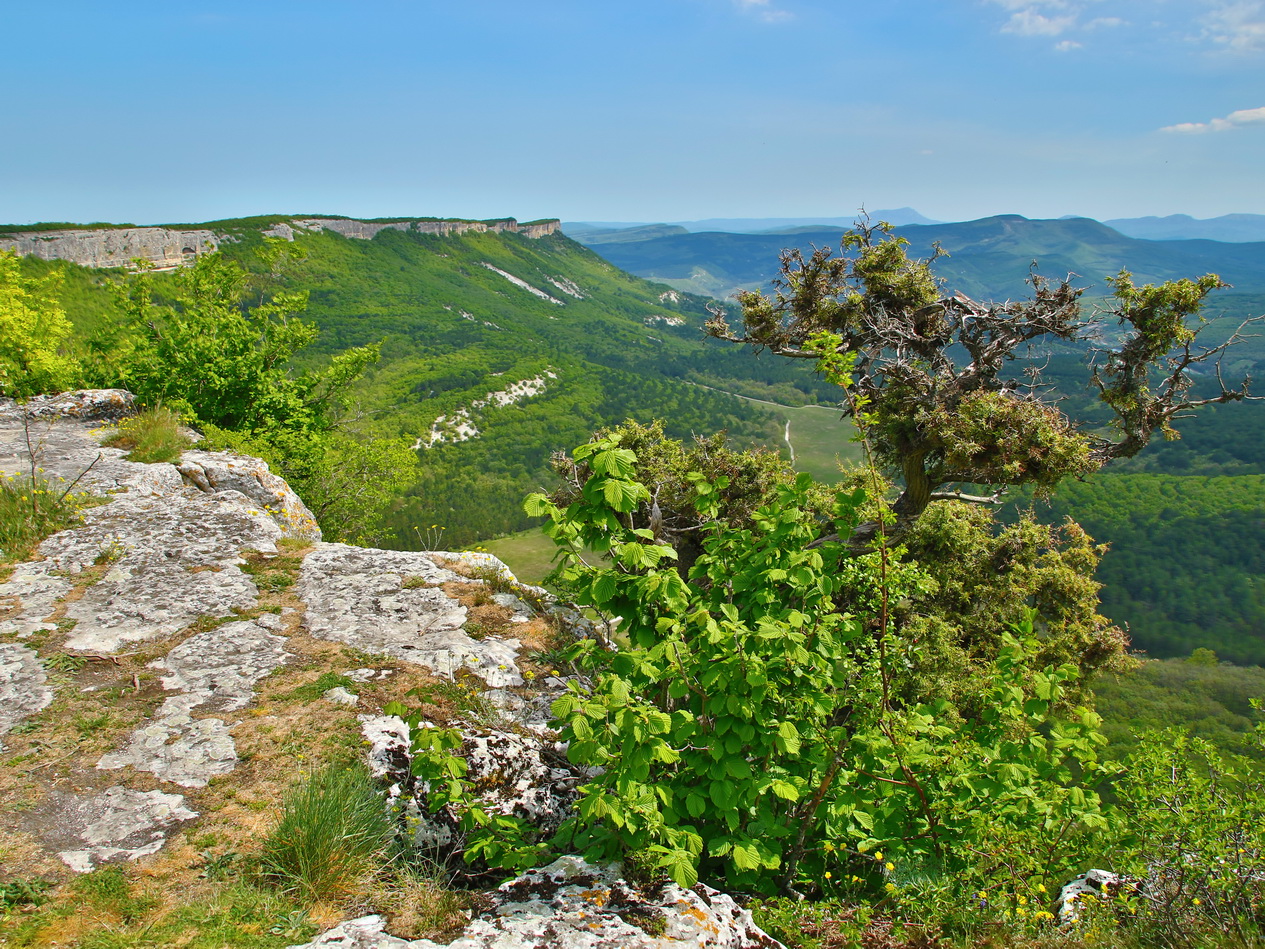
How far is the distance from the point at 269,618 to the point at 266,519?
3.28 metres

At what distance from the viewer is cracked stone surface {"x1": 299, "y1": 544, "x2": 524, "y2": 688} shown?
22.0 feet

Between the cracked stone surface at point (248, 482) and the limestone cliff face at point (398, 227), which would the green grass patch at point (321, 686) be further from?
the limestone cliff face at point (398, 227)

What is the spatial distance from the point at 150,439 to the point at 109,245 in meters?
86.0

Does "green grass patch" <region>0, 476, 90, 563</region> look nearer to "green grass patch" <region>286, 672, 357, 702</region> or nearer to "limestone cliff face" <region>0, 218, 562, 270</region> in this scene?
"green grass patch" <region>286, 672, 357, 702</region>

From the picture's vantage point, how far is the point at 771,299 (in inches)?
561

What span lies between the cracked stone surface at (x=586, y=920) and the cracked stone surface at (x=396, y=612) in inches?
114

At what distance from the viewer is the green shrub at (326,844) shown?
3679mm

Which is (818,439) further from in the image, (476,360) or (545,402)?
(476,360)

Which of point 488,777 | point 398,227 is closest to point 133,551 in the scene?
point 488,777

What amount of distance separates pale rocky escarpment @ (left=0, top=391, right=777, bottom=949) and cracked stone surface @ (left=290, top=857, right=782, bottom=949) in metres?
0.01

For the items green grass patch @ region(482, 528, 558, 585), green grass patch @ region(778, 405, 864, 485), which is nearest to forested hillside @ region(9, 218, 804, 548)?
green grass patch @ region(482, 528, 558, 585)

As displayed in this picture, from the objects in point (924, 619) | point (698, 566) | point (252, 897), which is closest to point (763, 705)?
point (698, 566)

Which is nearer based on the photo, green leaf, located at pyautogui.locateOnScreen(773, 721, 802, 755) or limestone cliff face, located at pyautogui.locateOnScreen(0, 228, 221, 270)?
green leaf, located at pyautogui.locateOnScreen(773, 721, 802, 755)

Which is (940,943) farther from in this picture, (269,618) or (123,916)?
(269,618)
